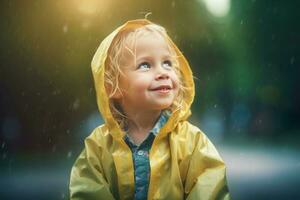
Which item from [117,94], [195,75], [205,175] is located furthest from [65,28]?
[205,175]

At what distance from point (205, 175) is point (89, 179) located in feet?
1.25

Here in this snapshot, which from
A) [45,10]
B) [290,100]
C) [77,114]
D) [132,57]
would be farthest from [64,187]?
[290,100]

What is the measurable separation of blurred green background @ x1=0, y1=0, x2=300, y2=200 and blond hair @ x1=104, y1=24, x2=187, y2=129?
1079 millimetres

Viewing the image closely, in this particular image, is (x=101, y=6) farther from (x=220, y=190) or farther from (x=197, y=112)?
(x=220, y=190)

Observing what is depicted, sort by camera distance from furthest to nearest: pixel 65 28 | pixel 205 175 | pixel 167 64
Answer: pixel 65 28
pixel 167 64
pixel 205 175

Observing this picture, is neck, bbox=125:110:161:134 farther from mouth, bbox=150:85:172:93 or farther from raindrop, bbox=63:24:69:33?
raindrop, bbox=63:24:69:33

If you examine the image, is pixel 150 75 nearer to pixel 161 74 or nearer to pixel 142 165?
pixel 161 74

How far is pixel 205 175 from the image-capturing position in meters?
1.71

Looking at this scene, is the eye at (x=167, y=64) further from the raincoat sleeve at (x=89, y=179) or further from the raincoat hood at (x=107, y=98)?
the raincoat sleeve at (x=89, y=179)

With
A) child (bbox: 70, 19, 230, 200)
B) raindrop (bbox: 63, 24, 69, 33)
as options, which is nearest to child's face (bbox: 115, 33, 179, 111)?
child (bbox: 70, 19, 230, 200)

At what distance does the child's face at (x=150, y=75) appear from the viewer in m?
1.75

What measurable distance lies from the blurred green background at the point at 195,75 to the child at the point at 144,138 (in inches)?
43.0

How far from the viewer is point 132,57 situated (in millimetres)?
1786

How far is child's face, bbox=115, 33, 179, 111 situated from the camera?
1753mm
